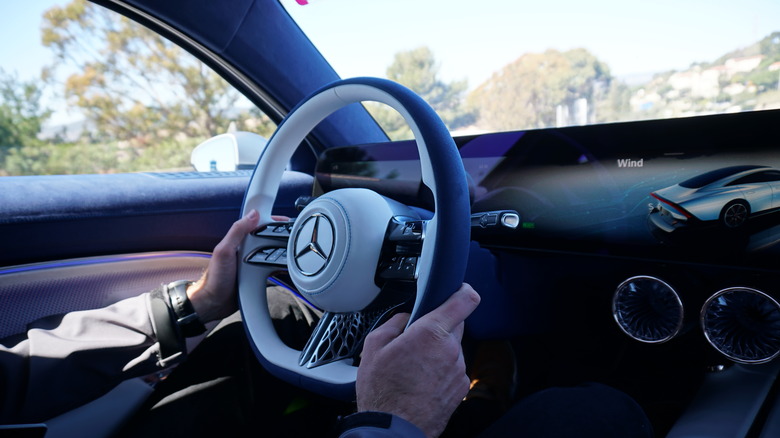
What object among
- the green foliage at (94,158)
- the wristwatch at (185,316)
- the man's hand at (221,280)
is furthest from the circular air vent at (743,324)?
the green foliage at (94,158)

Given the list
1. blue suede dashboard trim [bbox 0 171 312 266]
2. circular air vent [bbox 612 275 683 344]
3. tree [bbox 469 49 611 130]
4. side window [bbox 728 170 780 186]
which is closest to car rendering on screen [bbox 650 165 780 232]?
side window [bbox 728 170 780 186]

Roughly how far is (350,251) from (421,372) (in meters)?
0.30

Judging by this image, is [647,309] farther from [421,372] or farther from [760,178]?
[421,372]

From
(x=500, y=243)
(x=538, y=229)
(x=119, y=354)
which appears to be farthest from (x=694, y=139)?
(x=119, y=354)

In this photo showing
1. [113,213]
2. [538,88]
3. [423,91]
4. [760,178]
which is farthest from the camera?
[538,88]

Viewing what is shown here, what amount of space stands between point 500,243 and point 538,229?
5.3 inches

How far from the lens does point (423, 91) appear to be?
6.00 feet

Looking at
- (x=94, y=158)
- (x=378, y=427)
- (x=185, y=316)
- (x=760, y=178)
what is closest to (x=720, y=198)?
(x=760, y=178)

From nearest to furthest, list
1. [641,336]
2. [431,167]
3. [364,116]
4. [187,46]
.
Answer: [431,167] → [641,336] → [187,46] → [364,116]

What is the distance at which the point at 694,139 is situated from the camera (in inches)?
47.8

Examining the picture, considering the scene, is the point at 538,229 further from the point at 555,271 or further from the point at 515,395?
the point at 515,395

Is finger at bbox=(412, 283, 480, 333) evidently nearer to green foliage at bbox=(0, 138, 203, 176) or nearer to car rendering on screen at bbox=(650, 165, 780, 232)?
car rendering on screen at bbox=(650, 165, 780, 232)

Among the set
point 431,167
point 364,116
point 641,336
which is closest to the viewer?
point 431,167

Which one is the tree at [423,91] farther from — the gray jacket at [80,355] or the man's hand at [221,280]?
the gray jacket at [80,355]
